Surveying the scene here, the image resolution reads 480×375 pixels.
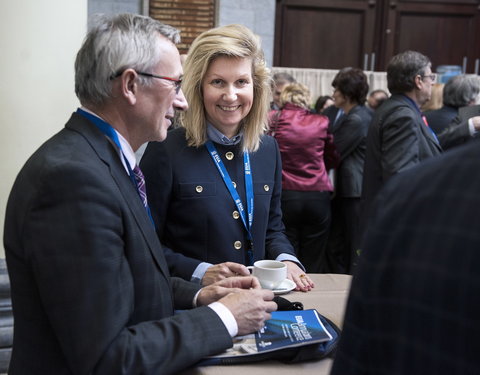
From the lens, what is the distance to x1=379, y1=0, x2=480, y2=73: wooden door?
356 inches

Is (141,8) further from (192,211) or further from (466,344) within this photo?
(466,344)

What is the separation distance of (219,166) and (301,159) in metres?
2.28

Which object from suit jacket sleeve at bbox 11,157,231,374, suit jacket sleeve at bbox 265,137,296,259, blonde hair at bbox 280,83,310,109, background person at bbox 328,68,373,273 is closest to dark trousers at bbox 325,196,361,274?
background person at bbox 328,68,373,273

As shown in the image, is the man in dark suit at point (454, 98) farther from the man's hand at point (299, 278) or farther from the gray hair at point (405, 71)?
the man's hand at point (299, 278)

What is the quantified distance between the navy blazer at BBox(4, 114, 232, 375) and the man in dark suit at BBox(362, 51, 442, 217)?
2.57m

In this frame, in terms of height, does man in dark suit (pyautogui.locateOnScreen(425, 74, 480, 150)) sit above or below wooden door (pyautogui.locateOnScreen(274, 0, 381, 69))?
below

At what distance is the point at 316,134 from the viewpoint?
4.26m

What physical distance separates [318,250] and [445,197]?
13.0ft

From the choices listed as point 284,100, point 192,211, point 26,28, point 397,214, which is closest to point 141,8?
point 284,100

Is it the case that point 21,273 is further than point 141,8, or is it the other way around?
point 141,8

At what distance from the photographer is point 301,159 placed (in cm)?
428

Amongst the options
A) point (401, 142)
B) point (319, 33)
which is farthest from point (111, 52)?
point (319, 33)

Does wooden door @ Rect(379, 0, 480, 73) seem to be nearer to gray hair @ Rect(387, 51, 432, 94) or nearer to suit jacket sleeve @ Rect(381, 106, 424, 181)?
gray hair @ Rect(387, 51, 432, 94)

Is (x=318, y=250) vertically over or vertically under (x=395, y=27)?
under
